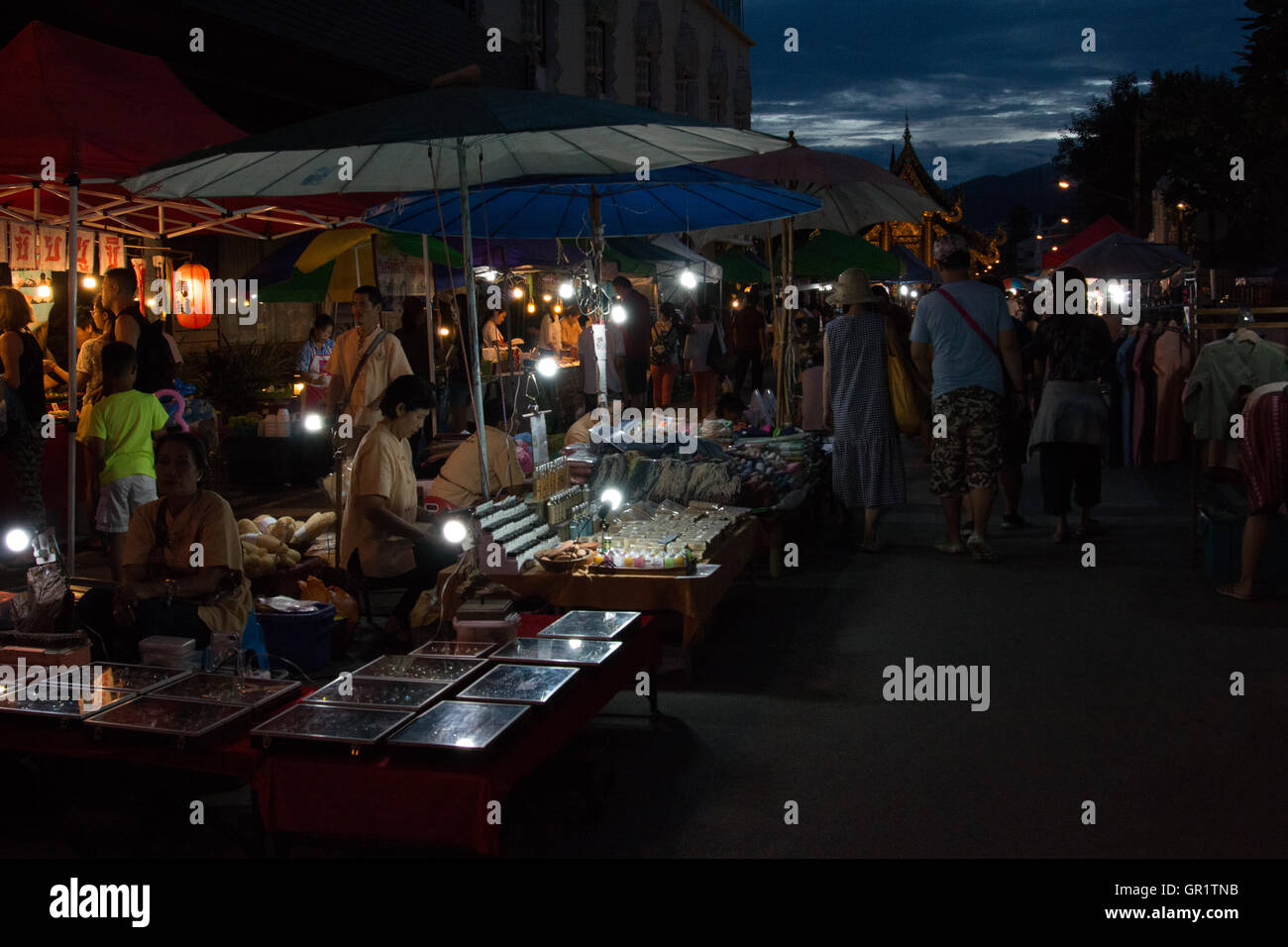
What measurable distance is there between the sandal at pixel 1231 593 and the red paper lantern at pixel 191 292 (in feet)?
34.5

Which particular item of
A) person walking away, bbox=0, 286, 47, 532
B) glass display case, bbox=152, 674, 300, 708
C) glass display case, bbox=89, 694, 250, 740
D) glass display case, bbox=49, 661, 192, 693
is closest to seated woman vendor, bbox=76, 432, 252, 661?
glass display case, bbox=49, 661, 192, 693

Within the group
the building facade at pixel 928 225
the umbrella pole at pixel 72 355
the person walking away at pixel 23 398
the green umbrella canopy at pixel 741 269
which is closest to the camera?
the umbrella pole at pixel 72 355

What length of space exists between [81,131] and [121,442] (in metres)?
2.02

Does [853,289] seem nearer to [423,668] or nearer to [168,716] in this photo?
[423,668]

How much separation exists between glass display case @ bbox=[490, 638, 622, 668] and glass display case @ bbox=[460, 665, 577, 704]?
96 millimetres

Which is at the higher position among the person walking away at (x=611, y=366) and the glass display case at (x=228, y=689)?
the person walking away at (x=611, y=366)

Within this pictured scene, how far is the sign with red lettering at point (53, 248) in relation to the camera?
9.82 metres

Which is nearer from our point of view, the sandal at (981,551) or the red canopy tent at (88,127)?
the red canopy tent at (88,127)

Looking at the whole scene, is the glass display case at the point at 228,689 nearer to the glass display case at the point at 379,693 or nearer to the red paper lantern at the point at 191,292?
the glass display case at the point at 379,693

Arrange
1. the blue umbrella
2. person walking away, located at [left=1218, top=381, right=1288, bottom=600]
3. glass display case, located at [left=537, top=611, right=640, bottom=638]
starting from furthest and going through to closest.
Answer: the blue umbrella
person walking away, located at [left=1218, top=381, right=1288, bottom=600]
glass display case, located at [left=537, top=611, right=640, bottom=638]

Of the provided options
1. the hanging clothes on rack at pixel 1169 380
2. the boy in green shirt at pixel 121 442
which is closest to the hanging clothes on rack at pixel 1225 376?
the hanging clothes on rack at pixel 1169 380

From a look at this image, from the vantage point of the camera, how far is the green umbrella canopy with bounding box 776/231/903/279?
649 inches

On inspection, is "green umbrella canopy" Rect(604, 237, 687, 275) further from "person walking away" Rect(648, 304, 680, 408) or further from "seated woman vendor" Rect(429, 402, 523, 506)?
"seated woman vendor" Rect(429, 402, 523, 506)

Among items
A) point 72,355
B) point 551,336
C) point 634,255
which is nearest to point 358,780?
point 72,355
